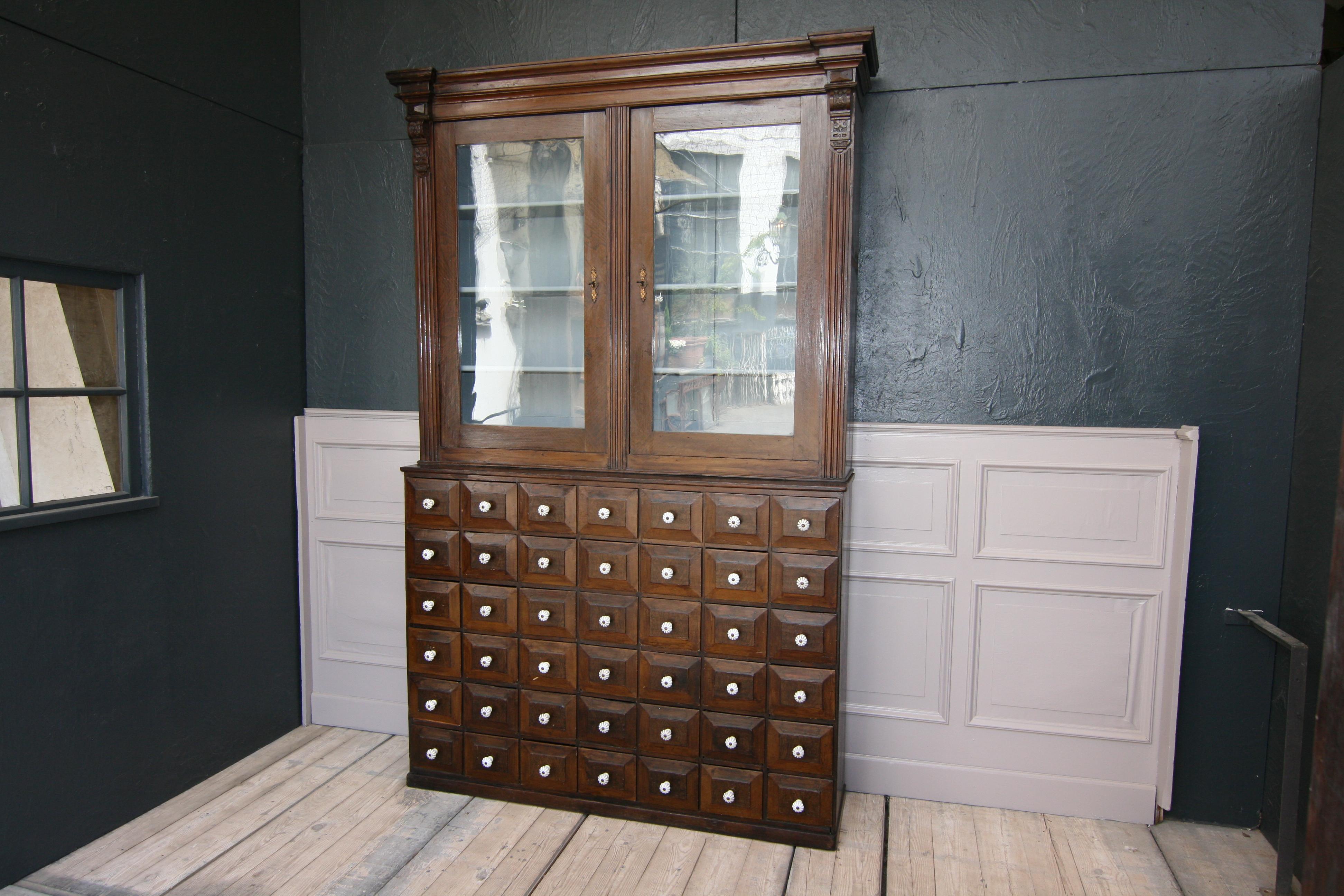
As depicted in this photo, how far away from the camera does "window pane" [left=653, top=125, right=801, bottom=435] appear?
2.70 meters

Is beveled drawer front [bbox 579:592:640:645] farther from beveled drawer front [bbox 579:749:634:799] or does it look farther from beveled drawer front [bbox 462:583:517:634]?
beveled drawer front [bbox 579:749:634:799]

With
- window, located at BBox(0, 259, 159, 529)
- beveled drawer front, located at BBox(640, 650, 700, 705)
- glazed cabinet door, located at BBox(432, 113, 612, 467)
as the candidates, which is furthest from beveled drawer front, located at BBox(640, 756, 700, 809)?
window, located at BBox(0, 259, 159, 529)

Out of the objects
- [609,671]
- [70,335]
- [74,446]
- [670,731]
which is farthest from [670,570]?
[70,335]

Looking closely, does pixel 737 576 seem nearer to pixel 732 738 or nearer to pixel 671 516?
pixel 671 516

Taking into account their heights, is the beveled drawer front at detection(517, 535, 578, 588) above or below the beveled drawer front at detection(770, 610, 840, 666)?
above

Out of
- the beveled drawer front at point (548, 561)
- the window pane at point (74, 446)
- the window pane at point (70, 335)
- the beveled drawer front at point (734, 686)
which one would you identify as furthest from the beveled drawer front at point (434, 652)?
the window pane at point (70, 335)

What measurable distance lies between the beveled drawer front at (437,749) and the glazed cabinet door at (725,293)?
1.22 metres

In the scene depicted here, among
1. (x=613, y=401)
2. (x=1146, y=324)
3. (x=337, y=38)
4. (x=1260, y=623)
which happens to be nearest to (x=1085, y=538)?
(x=1260, y=623)

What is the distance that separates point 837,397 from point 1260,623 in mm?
1520

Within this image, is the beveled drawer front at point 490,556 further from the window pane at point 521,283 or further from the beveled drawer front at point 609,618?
the window pane at point 521,283

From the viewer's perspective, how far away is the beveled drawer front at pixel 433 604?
2979mm

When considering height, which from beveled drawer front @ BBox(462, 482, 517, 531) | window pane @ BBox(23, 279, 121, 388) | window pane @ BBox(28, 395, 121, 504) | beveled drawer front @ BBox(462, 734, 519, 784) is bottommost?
beveled drawer front @ BBox(462, 734, 519, 784)

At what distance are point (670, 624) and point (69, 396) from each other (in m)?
2.06

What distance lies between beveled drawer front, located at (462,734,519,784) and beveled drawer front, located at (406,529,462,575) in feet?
2.00
